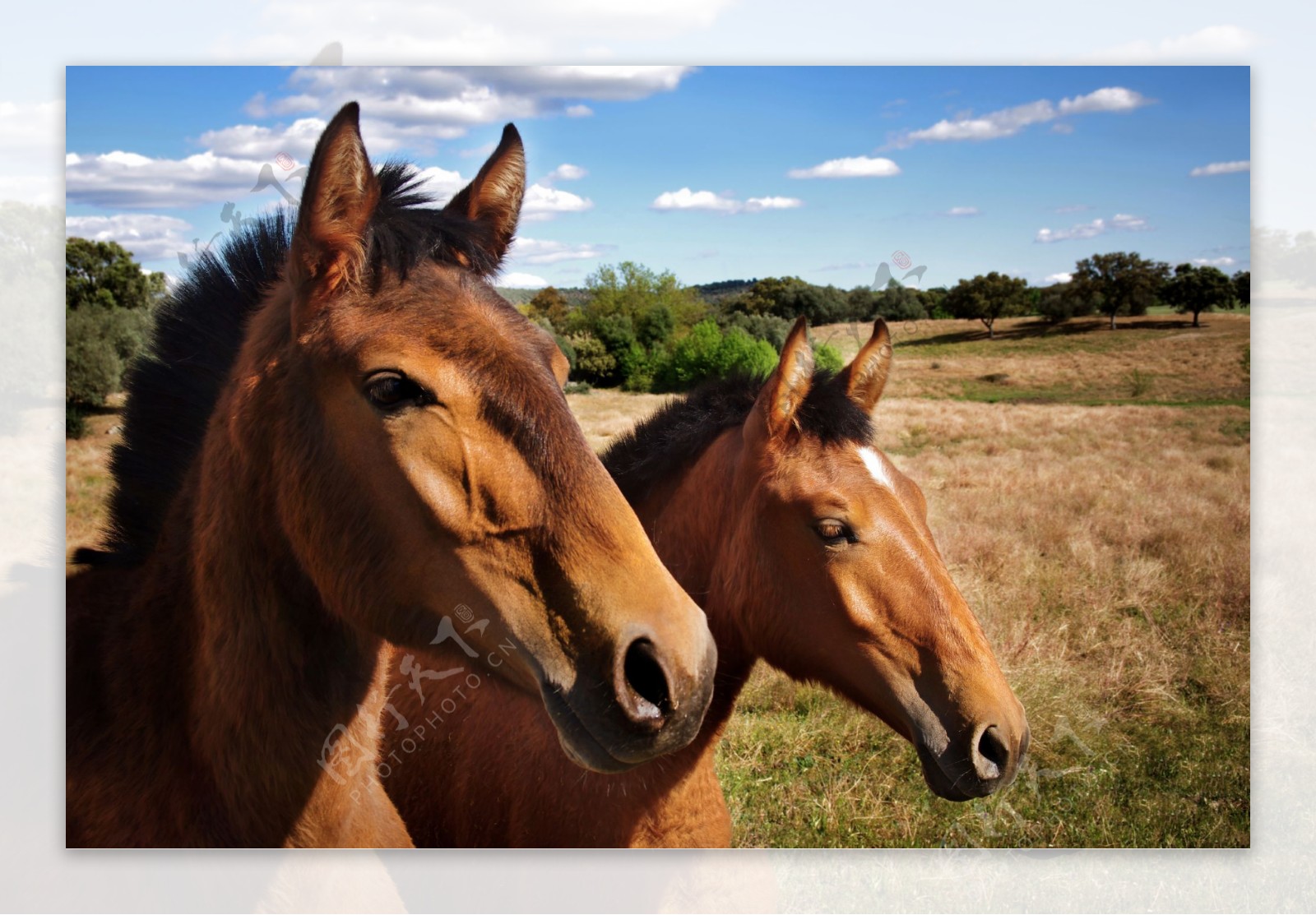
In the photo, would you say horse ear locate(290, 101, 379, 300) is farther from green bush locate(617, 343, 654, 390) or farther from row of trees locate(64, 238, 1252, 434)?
green bush locate(617, 343, 654, 390)

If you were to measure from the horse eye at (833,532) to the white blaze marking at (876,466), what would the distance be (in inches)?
5.1

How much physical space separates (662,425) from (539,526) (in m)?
0.98

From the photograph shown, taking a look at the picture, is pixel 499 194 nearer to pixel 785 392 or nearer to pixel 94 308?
pixel 785 392

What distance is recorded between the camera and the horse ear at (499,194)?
174 centimetres

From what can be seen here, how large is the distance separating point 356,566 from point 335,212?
1.81 ft

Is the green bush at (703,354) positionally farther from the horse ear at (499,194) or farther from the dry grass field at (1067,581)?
the horse ear at (499,194)

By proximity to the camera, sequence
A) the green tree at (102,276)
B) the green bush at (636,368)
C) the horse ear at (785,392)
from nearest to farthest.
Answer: the horse ear at (785,392) < the green tree at (102,276) < the green bush at (636,368)

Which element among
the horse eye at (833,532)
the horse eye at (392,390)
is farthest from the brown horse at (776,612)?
the horse eye at (392,390)

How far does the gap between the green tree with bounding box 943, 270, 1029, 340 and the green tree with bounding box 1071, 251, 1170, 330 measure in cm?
17

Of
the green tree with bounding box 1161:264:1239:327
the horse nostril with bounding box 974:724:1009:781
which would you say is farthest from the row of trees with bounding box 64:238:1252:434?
the horse nostril with bounding box 974:724:1009:781

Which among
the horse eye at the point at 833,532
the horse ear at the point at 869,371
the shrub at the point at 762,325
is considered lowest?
the horse eye at the point at 833,532

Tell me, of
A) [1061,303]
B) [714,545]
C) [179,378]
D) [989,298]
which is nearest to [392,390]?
[179,378]

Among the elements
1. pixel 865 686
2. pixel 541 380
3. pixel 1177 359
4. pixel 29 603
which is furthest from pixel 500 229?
pixel 1177 359

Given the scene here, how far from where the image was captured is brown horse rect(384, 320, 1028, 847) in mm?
1977
